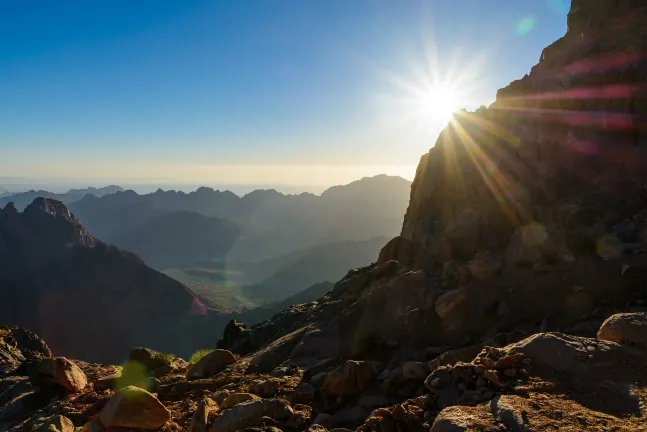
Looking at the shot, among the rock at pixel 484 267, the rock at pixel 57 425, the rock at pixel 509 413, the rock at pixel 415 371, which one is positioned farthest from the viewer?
the rock at pixel 484 267

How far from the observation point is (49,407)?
15305mm

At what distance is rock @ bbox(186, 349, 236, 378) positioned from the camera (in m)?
18.5

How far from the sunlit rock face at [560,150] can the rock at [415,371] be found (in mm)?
9831

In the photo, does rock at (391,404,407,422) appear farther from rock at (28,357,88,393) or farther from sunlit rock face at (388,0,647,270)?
rock at (28,357,88,393)

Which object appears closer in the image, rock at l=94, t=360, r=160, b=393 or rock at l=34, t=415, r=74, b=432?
rock at l=34, t=415, r=74, b=432

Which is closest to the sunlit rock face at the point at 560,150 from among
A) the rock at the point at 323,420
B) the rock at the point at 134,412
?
the rock at the point at 323,420

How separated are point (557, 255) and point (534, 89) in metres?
15.1

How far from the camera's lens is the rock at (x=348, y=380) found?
39.2 feet

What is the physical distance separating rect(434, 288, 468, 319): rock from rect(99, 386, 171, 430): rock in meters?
11.5

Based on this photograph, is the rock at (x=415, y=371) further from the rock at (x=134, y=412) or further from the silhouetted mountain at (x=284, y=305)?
the silhouetted mountain at (x=284, y=305)

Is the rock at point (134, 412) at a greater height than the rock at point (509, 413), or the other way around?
the rock at point (509, 413)

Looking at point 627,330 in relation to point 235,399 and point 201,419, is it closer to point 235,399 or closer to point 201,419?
point 235,399

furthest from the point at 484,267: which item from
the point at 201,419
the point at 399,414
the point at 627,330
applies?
the point at 201,419

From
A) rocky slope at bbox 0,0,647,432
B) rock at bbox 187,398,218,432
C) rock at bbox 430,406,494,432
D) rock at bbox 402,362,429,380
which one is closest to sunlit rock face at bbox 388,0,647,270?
rocky slope at bbox 0,0,647,432
